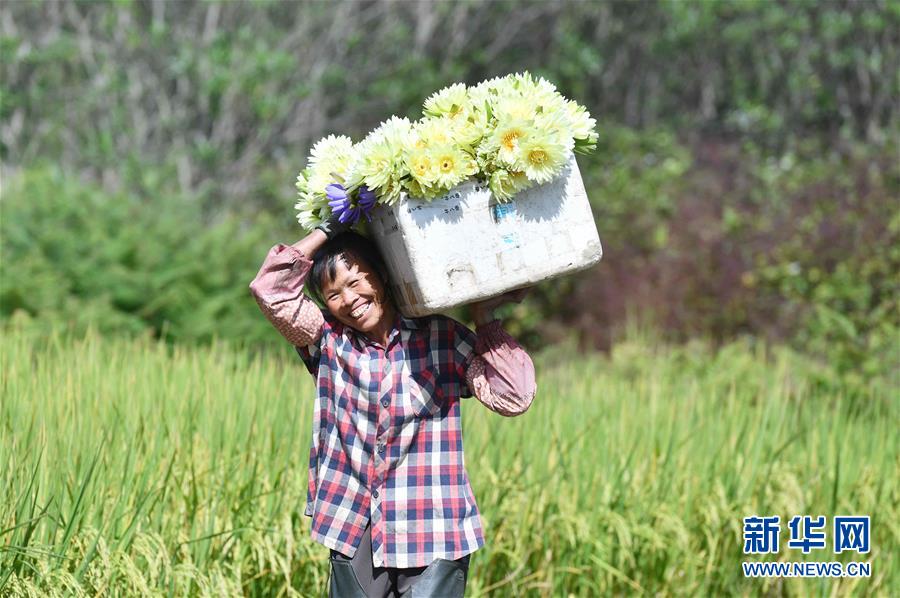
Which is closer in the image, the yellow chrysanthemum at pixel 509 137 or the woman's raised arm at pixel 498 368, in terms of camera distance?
the yellow chrysanthemum at pixel 509 137

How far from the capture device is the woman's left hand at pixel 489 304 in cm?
281

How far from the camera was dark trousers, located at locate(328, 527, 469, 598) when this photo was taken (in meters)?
2.78

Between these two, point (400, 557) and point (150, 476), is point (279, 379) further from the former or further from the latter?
point (400, 557)

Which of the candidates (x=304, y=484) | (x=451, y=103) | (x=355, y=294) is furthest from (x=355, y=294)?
(x=304, y=484)

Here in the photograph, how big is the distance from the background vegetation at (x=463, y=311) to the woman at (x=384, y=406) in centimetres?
51

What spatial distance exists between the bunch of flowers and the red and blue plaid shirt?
1.11 feet

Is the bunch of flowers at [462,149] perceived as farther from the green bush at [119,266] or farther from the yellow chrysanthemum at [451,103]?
the green bush at [119,266]

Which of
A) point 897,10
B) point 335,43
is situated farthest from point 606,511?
point 897,10

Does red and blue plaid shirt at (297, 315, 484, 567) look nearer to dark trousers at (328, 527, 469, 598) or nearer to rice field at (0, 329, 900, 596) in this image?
dark trousers at (328, 527, 469, 598)

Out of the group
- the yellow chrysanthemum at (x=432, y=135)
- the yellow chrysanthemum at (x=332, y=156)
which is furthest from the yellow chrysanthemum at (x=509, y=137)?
the yellow chrysanthemum at (x=332, y=156)

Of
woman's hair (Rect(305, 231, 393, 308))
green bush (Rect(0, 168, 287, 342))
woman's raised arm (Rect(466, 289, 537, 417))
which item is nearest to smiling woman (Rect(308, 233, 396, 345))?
woman's hair (Rect(305, 231, 393, 308))

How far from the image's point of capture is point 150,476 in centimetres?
342

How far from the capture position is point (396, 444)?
9.20 ft

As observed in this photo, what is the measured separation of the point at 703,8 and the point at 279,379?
6.12 metres
